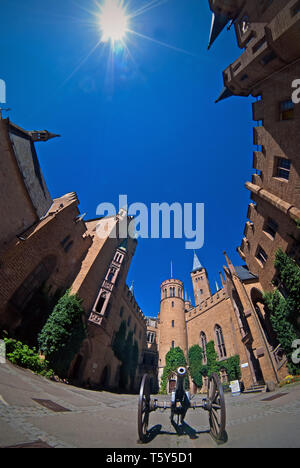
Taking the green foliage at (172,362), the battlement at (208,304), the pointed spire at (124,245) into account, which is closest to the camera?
the pointed spire at (124,245)

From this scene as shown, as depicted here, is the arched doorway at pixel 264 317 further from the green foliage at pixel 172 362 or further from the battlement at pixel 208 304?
the green foliage at pixel 172 362

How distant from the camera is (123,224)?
2720 centimetres

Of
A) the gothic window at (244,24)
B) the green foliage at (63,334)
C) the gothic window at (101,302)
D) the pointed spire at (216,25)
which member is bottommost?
the green foliage at (63,334)

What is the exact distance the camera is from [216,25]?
19.7 meters

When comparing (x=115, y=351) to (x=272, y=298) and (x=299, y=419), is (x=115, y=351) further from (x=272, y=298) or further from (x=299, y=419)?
(x=299, y=419)

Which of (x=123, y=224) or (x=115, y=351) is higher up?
(x=123, y=224)

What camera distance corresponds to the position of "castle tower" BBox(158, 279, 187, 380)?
3191 centimetres

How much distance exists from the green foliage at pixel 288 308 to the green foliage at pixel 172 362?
72.7 ft

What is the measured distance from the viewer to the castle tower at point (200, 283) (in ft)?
155

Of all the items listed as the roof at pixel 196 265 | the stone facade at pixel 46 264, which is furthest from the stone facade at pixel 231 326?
the stone facade at pixel 46 264

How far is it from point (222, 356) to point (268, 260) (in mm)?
17959
